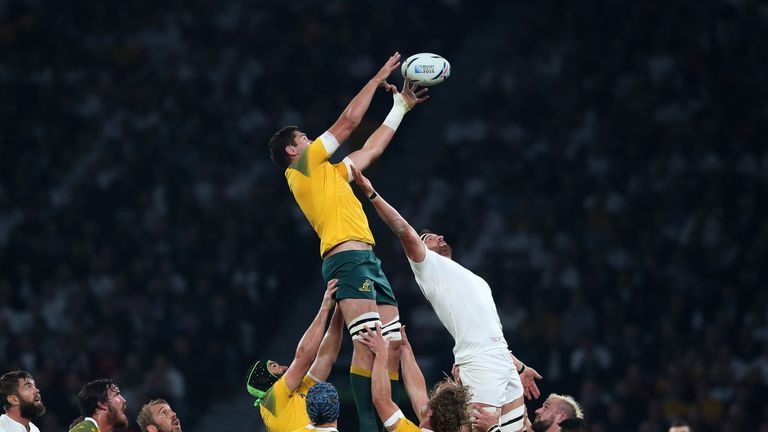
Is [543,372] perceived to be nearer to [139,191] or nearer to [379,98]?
[379,98]

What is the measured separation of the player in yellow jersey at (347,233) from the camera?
28.2 feet

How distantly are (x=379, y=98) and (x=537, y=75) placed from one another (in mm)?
2734

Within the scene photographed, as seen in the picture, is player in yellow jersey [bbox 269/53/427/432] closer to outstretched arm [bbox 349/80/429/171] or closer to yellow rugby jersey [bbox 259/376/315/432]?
outstretched arm [bbox 349/80/429/171]

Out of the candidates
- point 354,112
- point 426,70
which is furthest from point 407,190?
point 354,112

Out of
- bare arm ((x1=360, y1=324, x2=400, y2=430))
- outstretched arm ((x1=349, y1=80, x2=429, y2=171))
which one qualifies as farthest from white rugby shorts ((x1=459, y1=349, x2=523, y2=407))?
outstretched arm ((x1=349, y1=80, x2=429, y2=171))

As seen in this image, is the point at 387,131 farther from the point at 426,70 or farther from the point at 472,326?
the point at 472,326

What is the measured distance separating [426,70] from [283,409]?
2736 mm

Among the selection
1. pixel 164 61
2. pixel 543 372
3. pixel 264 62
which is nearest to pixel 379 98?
pixel 264 62

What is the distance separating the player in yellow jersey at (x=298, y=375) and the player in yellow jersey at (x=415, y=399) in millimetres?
423

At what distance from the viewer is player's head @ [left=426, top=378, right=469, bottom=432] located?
750cm

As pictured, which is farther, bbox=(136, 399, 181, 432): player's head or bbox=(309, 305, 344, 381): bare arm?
bbox=(309, 305, 344, 381): bare arm

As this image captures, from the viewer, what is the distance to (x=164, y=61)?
20922mm

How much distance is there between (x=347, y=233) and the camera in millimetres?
8664

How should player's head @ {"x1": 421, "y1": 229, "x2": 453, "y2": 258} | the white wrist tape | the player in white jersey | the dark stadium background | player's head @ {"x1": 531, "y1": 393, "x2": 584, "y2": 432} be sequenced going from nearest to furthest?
player's head @ {"x1": 531, "y1": 393, "x2": 584, "y2": 432} → the player in white jersey → the white wrist tape → player's head @ {"x1": 421, "y1": 229, "x2": 453, "y2": 258} → the dark stadium background
